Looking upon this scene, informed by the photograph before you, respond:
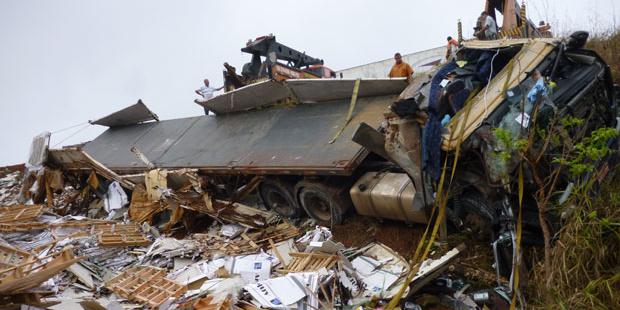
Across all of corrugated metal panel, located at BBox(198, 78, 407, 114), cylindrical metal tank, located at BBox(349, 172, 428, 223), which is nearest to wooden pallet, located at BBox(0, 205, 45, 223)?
corrugated metal panel, located at BBox(198, 78, 407, 114)

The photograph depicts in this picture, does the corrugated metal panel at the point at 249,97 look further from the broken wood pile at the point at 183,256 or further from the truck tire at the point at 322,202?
the truck tire at the point at 322,202

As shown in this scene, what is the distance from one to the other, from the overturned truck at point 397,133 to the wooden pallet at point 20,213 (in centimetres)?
170

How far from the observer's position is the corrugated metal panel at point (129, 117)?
33.5ft

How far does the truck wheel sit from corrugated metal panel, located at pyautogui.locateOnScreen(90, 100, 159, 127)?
5.66 metres

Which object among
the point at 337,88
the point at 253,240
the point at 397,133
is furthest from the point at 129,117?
the point at 397,133

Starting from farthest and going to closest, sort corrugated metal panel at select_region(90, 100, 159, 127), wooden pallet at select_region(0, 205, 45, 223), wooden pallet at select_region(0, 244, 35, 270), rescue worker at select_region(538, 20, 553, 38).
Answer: corrugated metal panel at select_region(90, 100, 159, 127) < rescue worker at select_region(538, 20, 553, 38) < wooden pallet at select_region(0, 205, 45, 223) < wooden pallet at select_region(0, 244, 35, 270)

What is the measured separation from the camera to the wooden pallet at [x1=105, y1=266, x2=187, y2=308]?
3654mm

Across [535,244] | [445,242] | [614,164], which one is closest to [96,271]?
[445,242]

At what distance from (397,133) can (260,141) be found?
3156 millimetres

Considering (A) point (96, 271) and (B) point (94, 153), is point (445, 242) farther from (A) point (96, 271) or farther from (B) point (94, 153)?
(B) point (94, 153)

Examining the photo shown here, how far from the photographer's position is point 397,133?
3.78m

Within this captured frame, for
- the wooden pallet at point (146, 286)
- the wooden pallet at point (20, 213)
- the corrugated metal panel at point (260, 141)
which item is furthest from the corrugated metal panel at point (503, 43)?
the wooden pallet at point (20, 213)

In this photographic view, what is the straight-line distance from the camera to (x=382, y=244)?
13.5 feet

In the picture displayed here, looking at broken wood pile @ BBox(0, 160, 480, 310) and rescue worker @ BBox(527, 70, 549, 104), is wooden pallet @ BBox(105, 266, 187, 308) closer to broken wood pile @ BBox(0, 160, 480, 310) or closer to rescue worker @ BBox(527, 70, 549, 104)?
broken wood pile @ BBox(0, 160, 480, 310)
